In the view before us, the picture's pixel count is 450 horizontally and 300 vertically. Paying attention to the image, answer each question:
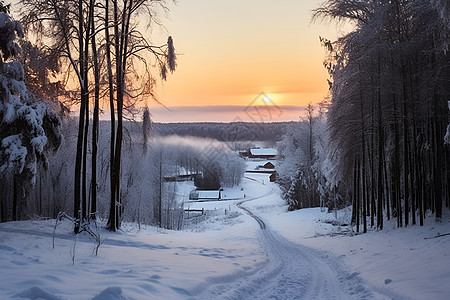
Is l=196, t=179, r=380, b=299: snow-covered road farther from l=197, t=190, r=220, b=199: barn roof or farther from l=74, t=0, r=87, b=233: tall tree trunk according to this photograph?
l=197, t=190, r=220, b=199: barn roof

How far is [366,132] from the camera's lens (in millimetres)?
17922

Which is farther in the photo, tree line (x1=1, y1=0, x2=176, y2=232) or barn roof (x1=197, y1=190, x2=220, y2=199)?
barn roof (x1=197, y1=190, x2=220, y2=199)

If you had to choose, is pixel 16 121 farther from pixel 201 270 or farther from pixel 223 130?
pixel 223 130

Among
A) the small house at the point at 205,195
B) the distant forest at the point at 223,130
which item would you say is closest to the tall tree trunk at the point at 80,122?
the distant forest at the point at 223,130

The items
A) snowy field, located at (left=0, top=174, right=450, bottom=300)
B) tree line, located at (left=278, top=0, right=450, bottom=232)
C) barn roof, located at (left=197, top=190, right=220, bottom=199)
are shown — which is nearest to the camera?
snowy field, located at (left=0, top=174, right=450, bottom=300)

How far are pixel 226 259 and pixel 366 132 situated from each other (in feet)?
34.4

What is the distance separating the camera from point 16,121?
12523 mm

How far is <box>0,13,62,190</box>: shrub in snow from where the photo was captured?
37.6ft

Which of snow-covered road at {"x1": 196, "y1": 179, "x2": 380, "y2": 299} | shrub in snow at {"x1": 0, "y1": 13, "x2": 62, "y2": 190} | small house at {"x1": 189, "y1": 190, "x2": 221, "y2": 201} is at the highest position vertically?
shrub in snow at {"x1": 0, "y1": 13, "x2": 62, "y2": 190}

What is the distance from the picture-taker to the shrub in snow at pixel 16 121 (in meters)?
11.5

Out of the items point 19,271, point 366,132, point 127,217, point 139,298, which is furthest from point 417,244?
point 127,217

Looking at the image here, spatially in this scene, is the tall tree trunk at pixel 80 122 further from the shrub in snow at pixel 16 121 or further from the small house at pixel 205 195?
the small house at pixel 205 195

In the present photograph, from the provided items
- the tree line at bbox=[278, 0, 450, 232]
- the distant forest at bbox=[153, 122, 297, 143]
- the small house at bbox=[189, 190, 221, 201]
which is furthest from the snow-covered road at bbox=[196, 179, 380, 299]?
the small house at bbox=[189, 190, 221, 201]

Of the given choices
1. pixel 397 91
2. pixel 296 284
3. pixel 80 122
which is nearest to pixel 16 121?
pixel 80 122
